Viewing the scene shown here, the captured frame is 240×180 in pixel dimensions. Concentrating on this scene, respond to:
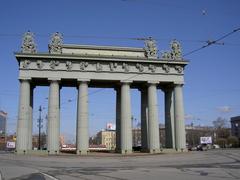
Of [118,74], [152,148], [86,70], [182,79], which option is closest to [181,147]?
[152,148]

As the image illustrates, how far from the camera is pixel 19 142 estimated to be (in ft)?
196

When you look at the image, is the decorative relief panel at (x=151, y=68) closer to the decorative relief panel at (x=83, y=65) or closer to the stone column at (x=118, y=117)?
the stone column at (x=118, y=117)

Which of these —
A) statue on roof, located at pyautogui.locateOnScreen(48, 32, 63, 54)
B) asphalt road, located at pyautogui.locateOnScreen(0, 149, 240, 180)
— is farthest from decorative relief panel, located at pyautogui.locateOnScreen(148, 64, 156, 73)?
Result: asphalt road, located at pyautogui.locateOnScreen(0, 149, 240, 180)

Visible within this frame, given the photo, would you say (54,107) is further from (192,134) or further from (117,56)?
(192,134)

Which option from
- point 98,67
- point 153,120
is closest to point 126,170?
point 153,120

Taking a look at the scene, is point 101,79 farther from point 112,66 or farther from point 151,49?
point 151,49

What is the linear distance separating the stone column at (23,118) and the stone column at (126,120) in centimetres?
1424

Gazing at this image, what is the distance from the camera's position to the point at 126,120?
205ft

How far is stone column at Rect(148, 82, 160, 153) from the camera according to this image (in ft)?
207

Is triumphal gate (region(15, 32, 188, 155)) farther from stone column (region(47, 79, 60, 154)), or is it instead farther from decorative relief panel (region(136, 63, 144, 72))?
decorative relief panel (region(136, 63, 144, 72))

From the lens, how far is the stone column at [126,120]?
62.2 m

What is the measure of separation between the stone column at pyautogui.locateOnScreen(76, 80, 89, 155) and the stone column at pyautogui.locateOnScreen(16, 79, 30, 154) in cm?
754

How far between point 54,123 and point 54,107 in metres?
2.38

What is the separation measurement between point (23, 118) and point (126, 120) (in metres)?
15.3
